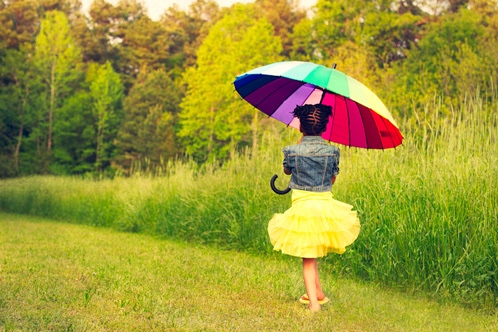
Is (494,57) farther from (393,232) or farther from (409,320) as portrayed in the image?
(409,320)

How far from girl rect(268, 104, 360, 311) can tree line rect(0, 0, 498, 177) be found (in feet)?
60.9

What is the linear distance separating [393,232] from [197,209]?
15.1 feet

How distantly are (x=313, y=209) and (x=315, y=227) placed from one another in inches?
6.0

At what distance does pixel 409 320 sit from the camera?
4.07 metres

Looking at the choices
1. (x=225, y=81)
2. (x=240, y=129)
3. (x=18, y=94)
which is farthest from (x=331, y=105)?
(x=18, y=94)

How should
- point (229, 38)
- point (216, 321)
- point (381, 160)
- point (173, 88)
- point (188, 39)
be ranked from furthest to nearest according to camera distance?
1. point (188, 39)
2. point (173, 88)
3. point (229, 38)
4. point (381, 160)
5. point (216, 321)

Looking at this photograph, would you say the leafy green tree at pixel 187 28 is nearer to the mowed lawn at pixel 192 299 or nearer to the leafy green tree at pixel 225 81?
the leafy green tree at pixel 225 81

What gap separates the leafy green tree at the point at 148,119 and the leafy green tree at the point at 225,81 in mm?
1554

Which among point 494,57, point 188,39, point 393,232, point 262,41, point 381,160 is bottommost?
point 393,232

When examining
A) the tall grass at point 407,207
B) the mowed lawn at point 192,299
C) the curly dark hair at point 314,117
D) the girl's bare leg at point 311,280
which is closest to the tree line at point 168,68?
the tall grass at point 407,207

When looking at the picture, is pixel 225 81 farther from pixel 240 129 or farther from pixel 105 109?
pixel 105 109

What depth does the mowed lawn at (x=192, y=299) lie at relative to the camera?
3564 mm

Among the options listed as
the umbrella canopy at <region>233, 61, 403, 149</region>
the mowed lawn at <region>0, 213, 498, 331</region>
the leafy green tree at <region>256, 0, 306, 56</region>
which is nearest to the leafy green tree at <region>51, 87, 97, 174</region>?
the leafy green tree at <region>256, 0, 306, 56</region>

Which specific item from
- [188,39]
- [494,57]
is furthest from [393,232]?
[188,39]
